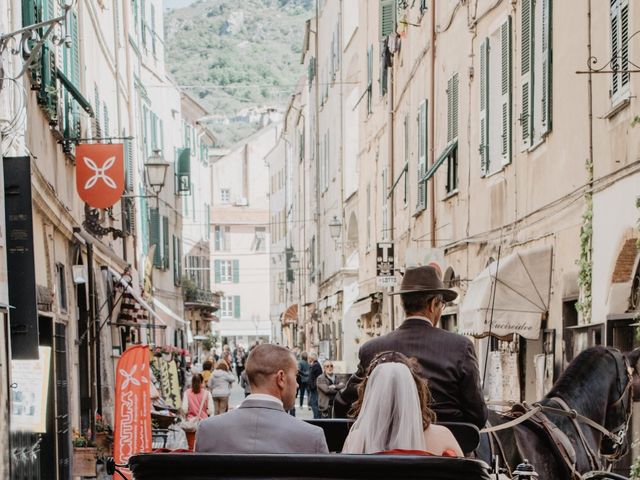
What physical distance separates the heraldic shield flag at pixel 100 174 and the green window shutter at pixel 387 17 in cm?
1347

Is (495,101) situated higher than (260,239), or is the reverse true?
(495,101)

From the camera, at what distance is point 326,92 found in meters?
45.8

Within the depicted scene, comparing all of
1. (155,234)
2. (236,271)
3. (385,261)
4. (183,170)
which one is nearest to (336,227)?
(155,234)

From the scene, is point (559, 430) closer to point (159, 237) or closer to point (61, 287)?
point (61, 287)

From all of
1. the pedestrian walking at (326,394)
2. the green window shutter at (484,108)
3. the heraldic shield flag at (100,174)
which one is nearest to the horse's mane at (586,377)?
the heraldic shield flag at (100,174)

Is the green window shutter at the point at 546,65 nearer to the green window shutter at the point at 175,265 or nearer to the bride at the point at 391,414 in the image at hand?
the bride at the point at 391,414

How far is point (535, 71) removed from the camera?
15.4 m

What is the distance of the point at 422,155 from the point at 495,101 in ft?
19.4

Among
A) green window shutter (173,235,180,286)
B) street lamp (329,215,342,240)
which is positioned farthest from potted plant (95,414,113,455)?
green window shutter (173,235,180,286)

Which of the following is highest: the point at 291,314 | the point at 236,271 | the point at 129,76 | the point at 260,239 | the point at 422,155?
the point at 129,76

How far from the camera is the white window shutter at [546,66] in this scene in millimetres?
14539

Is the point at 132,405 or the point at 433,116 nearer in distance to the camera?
the point at 132,405

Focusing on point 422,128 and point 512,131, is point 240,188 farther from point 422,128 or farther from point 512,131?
point 512,131

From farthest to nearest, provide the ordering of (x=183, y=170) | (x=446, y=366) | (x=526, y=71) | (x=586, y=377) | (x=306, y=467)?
(x=183, y=170)
(x=526, y=71)
(x=586, y=377)
(x=446, y=366)
(x=306, y=467)
